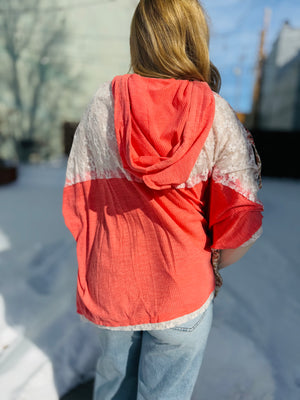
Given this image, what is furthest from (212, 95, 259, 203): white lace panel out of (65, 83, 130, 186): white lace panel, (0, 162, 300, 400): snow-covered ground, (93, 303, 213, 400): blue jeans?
(0, 162, 300, 400): snow-covered ground

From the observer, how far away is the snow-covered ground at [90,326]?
133 cm

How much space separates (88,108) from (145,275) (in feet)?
1.49

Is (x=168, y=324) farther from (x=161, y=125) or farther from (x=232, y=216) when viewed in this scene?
(x=161, y=125)

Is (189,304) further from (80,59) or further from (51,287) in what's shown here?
(80,59)

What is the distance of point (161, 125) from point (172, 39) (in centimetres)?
22

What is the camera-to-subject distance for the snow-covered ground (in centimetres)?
133

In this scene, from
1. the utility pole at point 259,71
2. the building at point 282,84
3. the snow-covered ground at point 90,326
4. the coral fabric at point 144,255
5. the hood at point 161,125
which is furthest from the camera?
the utility pole at point 259,71

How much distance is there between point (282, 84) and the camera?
10.1 meters

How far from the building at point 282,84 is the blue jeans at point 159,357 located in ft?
30.0

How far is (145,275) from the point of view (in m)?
0.79

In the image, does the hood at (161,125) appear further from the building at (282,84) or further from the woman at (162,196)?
the building at (282,84)

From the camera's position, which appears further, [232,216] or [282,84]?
[282,84]

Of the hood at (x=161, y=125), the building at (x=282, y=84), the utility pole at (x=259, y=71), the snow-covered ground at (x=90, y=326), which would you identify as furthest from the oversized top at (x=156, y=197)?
the utility pole at (x=259, y=71)

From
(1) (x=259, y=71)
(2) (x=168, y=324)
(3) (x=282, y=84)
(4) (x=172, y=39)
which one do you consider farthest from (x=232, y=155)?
(1) (x=259, y=71)
